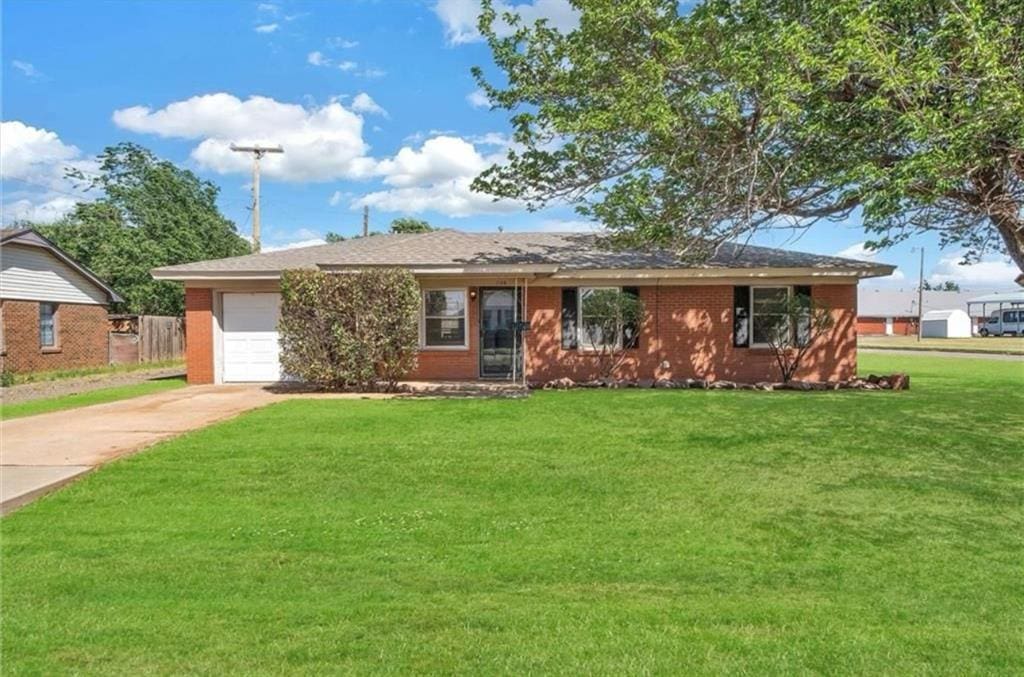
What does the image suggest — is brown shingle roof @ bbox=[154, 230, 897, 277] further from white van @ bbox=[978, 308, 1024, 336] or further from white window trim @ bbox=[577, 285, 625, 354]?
white van @ bbox=[978, 308, 1024, 336]

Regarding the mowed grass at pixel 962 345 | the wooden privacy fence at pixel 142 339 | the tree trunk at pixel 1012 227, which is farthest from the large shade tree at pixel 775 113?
the mowed grass at pixel 962 345

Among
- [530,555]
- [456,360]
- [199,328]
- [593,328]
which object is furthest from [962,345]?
[530,555]

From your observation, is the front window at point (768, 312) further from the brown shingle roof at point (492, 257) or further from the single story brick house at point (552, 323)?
the brown shingle roof at point (492, 257)

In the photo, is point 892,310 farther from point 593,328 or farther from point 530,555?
point 530,555

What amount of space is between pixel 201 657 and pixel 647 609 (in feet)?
7.64

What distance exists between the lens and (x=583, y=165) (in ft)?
38.6

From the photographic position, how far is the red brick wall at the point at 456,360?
1550 centimetres

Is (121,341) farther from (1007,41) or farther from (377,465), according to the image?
(1007,41)

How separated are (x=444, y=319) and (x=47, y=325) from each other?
1355cm

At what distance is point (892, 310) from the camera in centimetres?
7312

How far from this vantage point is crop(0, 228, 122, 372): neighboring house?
18.7 meters

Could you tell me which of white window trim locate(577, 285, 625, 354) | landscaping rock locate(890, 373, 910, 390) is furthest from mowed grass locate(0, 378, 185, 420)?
landscaping rock locate(890, 373, 910, 390)

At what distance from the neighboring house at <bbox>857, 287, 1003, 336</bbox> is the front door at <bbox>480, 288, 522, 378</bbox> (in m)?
64.0

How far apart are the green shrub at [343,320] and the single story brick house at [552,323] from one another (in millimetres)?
2306
